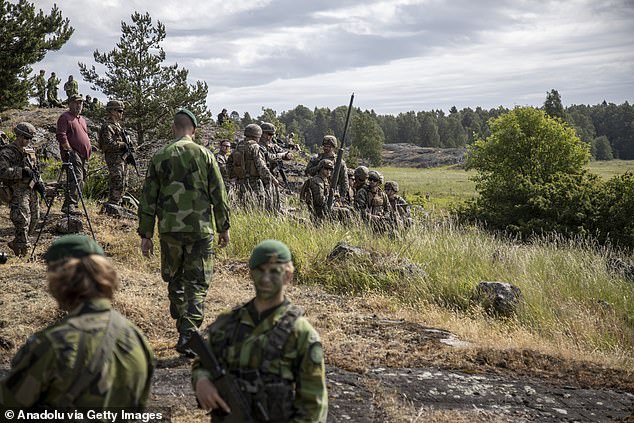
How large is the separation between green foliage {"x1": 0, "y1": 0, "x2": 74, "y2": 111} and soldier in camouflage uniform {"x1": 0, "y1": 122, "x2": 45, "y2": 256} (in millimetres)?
6939

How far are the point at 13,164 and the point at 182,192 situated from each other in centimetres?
429

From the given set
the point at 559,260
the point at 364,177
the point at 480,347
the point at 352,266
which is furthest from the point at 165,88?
the point at 480,347

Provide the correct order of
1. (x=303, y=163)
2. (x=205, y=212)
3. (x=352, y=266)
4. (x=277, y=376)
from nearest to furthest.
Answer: (x=277, y=376), (x=205, y=212), (x=352, y=266), (x=303, y=163)

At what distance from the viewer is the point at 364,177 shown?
11.3 meters

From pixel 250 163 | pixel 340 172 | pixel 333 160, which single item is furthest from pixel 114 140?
pixel 340 172

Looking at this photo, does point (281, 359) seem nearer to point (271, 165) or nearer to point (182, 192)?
point (182, 192)

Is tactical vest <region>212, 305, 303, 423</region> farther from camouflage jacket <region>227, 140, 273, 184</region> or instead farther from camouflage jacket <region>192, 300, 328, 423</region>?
camouflage jacket <region>227, 140, 273, 184</region>

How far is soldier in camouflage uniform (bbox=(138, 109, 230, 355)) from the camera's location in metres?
4.83

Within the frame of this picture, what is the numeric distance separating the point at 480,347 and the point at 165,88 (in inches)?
475

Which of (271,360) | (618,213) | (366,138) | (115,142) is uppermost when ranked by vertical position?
(366,138)

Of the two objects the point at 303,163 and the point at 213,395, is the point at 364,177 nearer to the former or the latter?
the point at 213,395

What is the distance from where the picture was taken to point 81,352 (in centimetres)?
209

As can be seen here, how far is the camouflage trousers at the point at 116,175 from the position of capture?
34.1ft

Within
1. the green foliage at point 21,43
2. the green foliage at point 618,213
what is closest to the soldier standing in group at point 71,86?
the green foliage at point 21,43
